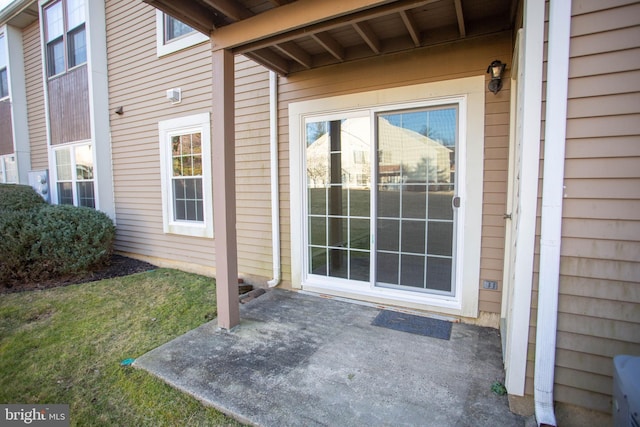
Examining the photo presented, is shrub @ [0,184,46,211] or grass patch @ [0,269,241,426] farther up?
shrub @ [0,184,46,211]

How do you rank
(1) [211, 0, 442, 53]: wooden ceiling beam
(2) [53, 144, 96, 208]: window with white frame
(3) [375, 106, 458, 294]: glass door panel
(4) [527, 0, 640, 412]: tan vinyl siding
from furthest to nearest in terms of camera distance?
(2) [53, 144, 96, 208]: window with white frame
(3) [375, 106, 458, 294]: glass door panel
(1) [211, 0, 442, 53]: wooden ceiling beam
(4) [527, 0, 640, 412]: tan vinyl siding

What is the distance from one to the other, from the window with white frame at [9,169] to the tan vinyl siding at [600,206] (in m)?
10.6

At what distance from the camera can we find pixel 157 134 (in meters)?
5.10

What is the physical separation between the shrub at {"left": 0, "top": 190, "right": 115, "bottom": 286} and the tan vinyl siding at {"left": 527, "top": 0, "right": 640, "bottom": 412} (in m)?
5.85

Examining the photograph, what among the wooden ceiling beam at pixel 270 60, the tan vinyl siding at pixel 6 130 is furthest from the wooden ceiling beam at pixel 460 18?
the tan vinyl siding at pixel 6 130

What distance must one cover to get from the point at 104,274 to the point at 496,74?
592cm

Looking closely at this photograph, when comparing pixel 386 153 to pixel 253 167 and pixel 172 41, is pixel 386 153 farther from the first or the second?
pixel 172 41

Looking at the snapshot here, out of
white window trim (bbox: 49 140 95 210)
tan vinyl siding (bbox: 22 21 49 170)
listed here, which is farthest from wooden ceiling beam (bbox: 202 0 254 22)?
tan vinyl siding (bbox: 22 21 49 170)

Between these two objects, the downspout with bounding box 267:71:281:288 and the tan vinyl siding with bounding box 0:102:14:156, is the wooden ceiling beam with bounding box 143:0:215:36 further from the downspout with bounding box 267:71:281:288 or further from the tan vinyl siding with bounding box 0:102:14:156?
the tan vinyl siding with bounding box 0:102:14:156

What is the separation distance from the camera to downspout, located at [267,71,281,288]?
12.6ft

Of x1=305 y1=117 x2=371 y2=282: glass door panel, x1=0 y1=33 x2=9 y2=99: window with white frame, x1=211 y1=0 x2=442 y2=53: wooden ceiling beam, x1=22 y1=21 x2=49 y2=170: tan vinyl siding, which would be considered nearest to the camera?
x1=211 y1=0 x2=442 y2=53: wooden ceiling beam

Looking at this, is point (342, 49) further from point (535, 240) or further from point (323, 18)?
point (535, 240)

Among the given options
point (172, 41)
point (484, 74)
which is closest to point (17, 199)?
point (172, 41)

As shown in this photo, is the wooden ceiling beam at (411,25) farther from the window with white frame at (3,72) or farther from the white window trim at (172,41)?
the window with white frame at (3,72)
